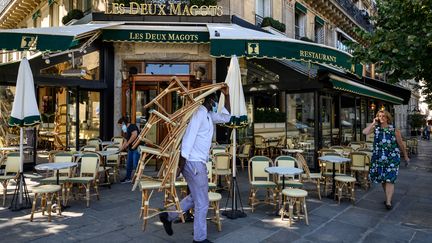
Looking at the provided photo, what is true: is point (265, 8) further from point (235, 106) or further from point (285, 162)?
point (235, 106)

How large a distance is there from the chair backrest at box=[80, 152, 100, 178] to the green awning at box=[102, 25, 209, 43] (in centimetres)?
454

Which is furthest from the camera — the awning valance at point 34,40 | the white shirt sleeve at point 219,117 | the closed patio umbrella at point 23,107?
the awning valance at point 34,40

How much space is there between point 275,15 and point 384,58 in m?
9.29

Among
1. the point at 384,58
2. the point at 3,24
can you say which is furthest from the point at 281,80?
the point at 3,24

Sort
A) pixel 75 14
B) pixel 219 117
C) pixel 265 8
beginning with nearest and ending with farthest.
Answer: pixel 219 117, pixel 75 14, pixel 265 8

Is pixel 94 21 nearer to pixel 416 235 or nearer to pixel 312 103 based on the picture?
pixel 312 103

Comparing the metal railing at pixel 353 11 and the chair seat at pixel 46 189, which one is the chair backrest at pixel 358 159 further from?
the metal railing at pixel 353 11

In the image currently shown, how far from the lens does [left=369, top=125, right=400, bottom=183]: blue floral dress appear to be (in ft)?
18.8

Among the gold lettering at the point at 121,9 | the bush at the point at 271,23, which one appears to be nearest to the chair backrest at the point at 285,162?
the gold lettering at the point at 121,9

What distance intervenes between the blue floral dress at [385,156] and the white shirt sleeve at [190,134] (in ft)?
12.9

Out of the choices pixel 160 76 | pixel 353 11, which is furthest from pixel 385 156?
pixel 353 11

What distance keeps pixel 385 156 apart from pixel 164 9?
8242 millimetres

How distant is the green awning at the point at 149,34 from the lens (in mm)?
9531

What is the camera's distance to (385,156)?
5.79 m
